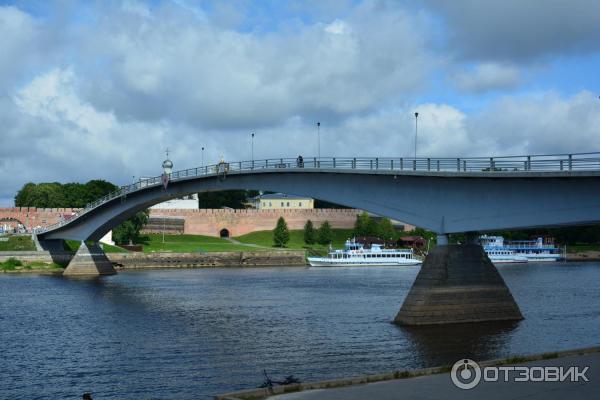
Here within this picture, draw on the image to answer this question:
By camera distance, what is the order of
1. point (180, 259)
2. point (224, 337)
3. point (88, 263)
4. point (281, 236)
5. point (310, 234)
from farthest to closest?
point (310, 234)
point (281, 236)
point (180, 259)
point (88, 263)
point (224, 337)

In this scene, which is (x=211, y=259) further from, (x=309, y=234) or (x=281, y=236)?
(x=309, y=234)

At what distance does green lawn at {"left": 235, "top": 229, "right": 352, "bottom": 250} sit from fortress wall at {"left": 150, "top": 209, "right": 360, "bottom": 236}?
2571 mm

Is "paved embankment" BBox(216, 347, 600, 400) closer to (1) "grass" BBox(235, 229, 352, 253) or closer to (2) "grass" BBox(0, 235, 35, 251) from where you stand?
(2) "grass" BBox(0, 235, 35, 251)

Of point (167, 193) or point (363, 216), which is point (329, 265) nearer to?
point (363, 216)

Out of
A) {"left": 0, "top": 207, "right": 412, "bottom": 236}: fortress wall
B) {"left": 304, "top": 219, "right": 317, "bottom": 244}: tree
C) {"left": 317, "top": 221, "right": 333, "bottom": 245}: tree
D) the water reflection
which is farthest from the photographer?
{"left": 0, "top": 207, "right": 412, "bottom": 236}: fortress wall

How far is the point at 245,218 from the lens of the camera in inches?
5827

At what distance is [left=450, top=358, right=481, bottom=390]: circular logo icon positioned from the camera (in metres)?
19.5

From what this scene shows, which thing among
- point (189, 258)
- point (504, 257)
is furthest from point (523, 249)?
point (189, 258)

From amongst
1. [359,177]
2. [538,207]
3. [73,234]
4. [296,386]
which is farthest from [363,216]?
[296,386]

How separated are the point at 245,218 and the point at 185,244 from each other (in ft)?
89.2

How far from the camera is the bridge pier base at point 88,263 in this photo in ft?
274

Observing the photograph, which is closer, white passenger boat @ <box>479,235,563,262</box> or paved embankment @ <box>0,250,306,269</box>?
paved embankment @ <box>0,250,306,269</box>

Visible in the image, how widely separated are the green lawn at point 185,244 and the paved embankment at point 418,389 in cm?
9030

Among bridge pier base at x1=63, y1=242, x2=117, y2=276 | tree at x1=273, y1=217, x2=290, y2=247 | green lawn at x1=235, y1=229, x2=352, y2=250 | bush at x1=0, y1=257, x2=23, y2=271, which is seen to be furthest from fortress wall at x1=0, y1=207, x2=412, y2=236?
bridge pier base at x1=63, y1=242, x2=117, y2=276
